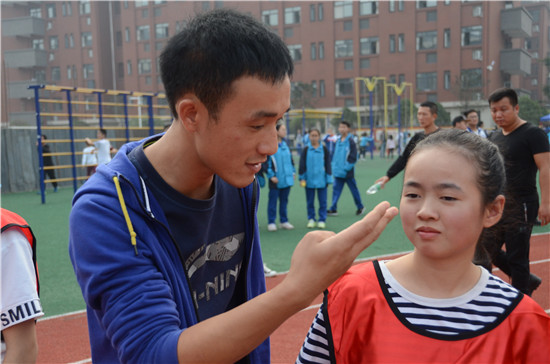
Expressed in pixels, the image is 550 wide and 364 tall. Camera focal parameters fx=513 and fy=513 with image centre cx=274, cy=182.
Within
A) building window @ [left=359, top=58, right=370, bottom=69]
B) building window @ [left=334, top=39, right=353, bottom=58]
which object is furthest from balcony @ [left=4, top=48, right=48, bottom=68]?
building window @ [left=359, top=58, right=370, bottom=69]

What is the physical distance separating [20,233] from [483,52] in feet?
151

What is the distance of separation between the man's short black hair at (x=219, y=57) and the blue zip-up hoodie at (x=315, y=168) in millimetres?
7592

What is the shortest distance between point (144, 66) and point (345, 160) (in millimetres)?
45461

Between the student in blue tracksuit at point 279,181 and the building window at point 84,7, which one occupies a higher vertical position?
the building window at point 84,7

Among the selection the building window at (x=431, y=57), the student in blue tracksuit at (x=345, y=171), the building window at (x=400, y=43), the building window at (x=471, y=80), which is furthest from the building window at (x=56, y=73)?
the student in blue tracksuit at (x=345, y=171)

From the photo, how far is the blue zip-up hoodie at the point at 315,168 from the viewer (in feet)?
29.9

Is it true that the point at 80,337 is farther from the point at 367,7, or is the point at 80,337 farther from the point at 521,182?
the point at 367,7

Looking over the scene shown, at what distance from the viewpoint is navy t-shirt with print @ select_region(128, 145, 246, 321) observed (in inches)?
62.2

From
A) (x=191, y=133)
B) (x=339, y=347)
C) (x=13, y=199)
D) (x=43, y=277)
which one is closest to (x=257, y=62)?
(x=191, y=133)

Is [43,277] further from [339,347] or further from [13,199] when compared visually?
[13,199]

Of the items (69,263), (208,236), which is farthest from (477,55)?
(208,236)

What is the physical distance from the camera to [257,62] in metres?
1.43

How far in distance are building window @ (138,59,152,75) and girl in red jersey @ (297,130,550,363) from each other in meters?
52.5

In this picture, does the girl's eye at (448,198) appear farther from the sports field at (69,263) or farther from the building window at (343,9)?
the building window at (343,9)
